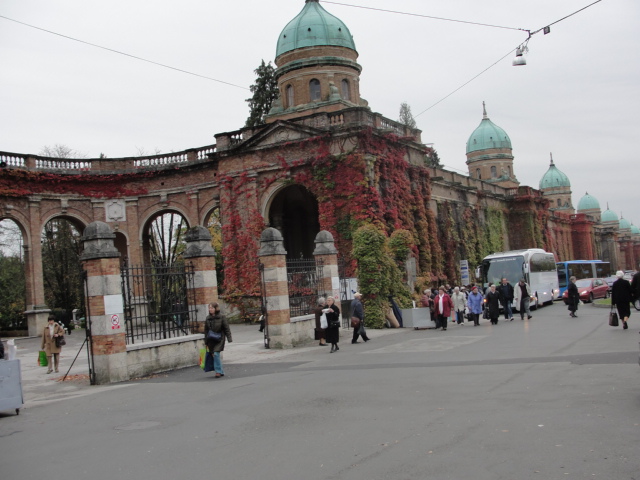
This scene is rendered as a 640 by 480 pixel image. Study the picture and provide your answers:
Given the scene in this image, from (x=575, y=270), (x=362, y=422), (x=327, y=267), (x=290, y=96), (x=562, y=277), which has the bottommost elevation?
(x=362, y=422)

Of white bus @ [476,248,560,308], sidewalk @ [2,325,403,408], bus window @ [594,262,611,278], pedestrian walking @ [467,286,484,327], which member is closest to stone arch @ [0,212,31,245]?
sidewalk @ [2,325,403,408]

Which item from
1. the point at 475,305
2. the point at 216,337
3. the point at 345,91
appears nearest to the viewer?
the point at 216,337

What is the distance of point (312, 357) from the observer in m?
17.1

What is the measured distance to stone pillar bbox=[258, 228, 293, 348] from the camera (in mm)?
19859

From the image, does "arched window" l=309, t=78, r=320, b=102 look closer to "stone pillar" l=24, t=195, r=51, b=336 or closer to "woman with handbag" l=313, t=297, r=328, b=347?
"stone pillar" l=24, t=195, r=51, b=336

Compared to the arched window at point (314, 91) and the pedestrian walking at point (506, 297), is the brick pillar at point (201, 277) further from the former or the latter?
the arched window at point (314, 91)

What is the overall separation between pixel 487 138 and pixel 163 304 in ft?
210

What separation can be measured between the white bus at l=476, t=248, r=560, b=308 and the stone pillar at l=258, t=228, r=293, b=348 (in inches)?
603

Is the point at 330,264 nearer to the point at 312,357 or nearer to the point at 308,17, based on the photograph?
the point at 312,357

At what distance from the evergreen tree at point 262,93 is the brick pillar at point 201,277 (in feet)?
110

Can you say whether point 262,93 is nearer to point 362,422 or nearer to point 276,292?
point 276,292

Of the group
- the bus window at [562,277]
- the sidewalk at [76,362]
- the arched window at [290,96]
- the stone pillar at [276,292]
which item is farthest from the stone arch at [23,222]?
the bus window at [562,277]

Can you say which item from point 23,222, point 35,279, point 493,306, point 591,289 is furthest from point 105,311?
point 591,289

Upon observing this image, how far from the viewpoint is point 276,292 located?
19906 millimetres
